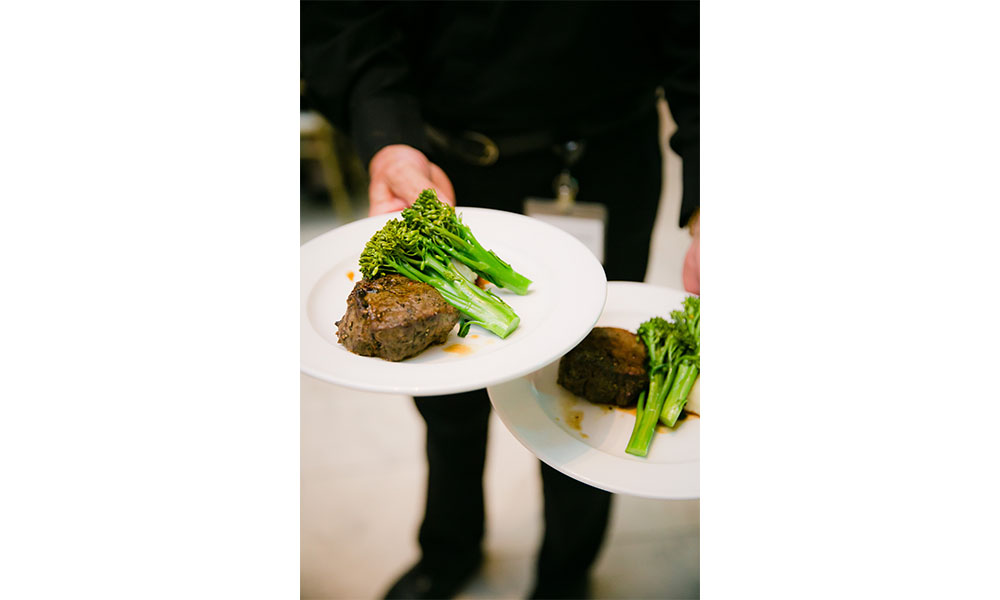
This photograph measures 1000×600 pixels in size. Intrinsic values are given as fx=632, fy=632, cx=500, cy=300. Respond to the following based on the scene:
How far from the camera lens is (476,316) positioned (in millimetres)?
787

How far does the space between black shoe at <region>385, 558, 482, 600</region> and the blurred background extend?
0.08 feet

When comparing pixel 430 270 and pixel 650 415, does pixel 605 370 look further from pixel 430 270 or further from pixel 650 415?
pixel 430 270

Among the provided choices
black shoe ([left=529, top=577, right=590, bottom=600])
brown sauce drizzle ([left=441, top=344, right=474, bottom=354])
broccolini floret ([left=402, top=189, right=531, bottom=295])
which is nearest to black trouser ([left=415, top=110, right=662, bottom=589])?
black shoe ([left=529, top=577, right=590, bottom=600])

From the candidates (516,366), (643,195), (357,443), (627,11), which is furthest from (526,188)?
(357,443)

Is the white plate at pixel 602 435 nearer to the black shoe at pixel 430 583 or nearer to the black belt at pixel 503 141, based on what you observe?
the black belt at pixel 503 141

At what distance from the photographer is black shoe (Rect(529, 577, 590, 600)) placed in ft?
5.24

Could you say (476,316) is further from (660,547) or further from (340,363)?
(660,547)

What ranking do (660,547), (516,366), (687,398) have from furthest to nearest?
(660,547), (687,398), (516,366)

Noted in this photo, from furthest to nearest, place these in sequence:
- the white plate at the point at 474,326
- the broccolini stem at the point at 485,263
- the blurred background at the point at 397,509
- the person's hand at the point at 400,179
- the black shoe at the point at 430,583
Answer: the black shoe at the point at 430,583 < the blurred background at the point at 397,509 < the person's hand at the point at 400,179 < the broccolini stem at the point at 485,263 < the white plate at the point at 474,326

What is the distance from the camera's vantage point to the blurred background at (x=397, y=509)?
134cm

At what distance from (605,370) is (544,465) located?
0.74 feet

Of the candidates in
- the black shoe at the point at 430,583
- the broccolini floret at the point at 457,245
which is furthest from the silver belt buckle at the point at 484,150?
the black shoe at the point at 430,583

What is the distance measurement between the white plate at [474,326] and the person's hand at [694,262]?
0.22 meters

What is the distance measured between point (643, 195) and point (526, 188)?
23 centimetres
